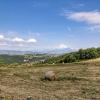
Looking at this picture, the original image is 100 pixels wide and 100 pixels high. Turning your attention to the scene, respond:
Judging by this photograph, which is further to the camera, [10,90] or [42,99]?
[10,90]

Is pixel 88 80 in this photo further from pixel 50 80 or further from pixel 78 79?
pixel 50 80

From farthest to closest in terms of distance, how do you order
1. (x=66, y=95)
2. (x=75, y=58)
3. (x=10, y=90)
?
(x=75, y=58)
(x=10, y=90)
(x=66, y=95)

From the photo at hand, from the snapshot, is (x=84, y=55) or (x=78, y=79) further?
(x=84, y=55)

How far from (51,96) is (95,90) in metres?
4.78

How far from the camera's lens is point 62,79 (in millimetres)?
37688

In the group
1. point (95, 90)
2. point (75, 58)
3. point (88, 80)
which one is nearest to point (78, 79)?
point (88, 80)

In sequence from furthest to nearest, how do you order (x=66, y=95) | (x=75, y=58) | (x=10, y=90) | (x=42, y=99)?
(x=75, y=58), (x=10, y=90), (x=66, y=95), (x=42, y=99)

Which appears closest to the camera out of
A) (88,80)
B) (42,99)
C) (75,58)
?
(42,99)

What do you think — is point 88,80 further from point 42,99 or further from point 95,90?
point 42,99

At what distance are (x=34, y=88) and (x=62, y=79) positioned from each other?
736cm

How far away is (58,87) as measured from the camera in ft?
103

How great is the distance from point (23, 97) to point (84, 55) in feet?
212

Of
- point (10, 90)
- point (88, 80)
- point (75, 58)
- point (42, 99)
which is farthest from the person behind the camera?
point (75, 58)

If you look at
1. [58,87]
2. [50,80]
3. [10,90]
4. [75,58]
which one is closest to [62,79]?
[50,80]
